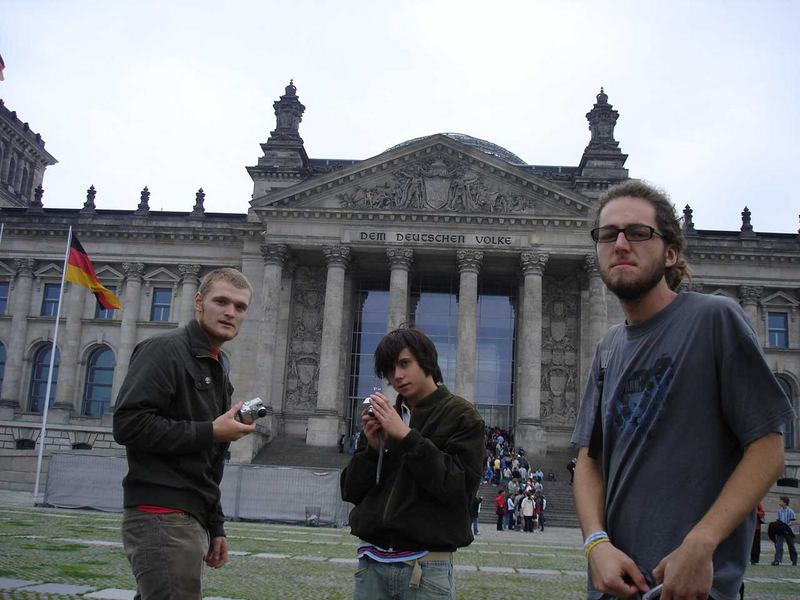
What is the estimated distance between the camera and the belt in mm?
4348

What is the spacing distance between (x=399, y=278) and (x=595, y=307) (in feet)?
37.9

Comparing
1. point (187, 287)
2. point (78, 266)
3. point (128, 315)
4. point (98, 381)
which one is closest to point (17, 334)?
point (98, 381)

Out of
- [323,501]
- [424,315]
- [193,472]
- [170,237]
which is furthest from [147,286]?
[193,472]

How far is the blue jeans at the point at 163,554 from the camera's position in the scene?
405cm

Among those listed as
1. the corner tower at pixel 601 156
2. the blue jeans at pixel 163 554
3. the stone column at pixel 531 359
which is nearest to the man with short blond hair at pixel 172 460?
the blue jeans at pixel 163 554

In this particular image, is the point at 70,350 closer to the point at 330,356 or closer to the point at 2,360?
the point at 2,360

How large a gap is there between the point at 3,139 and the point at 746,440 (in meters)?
70.2

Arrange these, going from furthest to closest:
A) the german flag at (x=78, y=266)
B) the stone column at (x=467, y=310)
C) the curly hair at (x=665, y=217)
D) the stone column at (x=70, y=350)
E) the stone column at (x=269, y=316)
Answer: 1. the stone column at (x=70, y=350)
2. the stone column at (x=269, y=316)
3. the stone column at (x=467, y=310)
4. the german flag at (x=78, y=266)
5. the curly hair at (x=665, y=217)

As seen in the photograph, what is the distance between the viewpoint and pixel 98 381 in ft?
167

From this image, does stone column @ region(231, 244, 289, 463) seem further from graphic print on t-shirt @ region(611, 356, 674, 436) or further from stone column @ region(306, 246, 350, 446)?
graphic print on t-shirt @ region(611, 356, 674, 436)

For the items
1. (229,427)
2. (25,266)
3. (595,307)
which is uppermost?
(25,266)

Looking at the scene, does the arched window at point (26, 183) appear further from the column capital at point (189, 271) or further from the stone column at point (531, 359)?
the stone column at point (531, 359)

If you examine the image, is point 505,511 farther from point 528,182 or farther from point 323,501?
point 528,182

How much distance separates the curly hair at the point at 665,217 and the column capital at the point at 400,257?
4182cm
